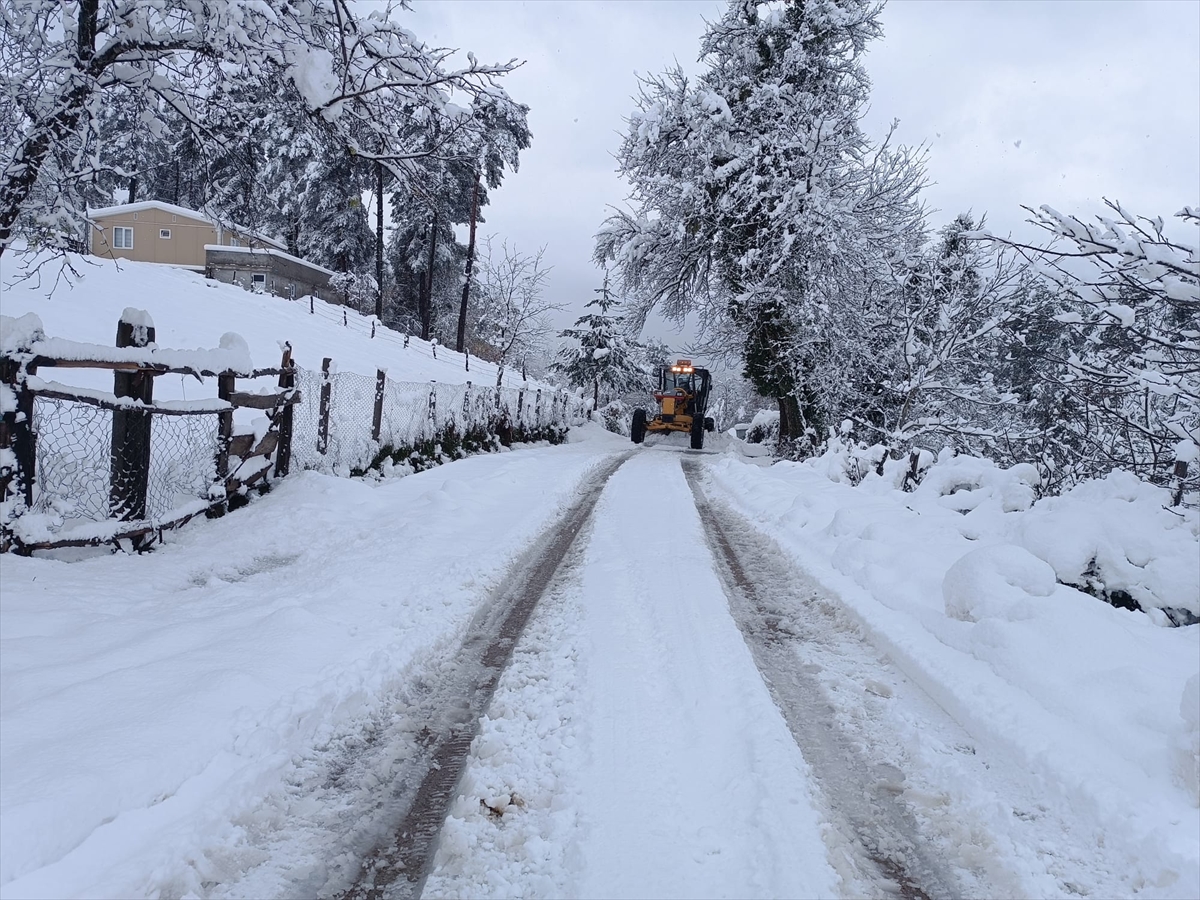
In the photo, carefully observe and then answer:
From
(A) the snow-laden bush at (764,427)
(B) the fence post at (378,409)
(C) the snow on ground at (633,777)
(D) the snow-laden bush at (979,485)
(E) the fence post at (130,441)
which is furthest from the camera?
(A) the snow-laden bush at (764,427)

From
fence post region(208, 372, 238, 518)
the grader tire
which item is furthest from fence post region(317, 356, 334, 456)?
the grader tire

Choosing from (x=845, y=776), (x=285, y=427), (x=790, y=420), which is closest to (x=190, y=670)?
(x=845, y=776)

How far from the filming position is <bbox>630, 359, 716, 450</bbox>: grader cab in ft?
78.5

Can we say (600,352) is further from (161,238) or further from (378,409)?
(378,409)

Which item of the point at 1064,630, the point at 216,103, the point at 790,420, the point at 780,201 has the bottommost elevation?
the point at 1064,630

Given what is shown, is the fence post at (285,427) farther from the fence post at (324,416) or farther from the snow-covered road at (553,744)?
the snow-covered road at (553,744)

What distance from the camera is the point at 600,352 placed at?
147ft

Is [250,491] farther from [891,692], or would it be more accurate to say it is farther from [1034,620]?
[1034,620]

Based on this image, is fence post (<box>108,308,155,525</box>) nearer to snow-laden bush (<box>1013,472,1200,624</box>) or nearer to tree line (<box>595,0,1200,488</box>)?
snow-laden bush (<box>1013,472,1200,624</box>)

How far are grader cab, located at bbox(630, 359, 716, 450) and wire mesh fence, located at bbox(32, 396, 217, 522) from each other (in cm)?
1807

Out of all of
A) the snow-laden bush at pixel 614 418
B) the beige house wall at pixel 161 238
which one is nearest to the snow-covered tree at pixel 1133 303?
the snow-laden bush at pixel 614 418

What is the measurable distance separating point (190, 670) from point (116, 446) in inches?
113

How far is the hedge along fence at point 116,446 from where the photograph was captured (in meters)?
4.42

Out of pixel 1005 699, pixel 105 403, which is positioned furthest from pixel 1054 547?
pixel 105 403
